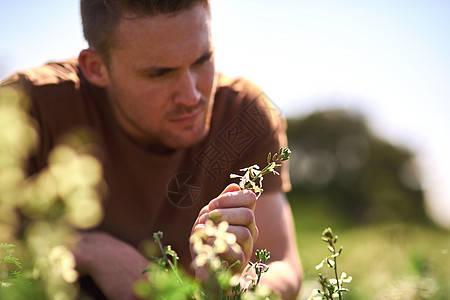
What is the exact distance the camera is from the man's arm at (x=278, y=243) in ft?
5.94

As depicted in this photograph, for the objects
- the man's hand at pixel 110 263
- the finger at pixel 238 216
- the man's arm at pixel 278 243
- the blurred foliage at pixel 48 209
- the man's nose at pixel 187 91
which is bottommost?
the man's arm at pixel 278 243

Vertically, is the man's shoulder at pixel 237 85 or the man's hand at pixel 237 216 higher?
the man's hand at pixel 237 216

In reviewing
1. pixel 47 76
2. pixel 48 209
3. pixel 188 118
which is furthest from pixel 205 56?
pixel 48 209

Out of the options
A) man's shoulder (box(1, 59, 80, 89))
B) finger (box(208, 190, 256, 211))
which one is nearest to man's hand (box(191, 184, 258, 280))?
finger (box(208, 190, 256, 211))

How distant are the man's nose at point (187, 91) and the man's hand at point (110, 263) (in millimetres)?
973

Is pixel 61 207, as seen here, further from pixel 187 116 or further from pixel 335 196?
pixel 335 196

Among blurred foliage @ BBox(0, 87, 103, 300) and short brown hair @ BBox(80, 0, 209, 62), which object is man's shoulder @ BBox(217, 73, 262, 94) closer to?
short brown hair @ BBox(80, 0, 209, 62)

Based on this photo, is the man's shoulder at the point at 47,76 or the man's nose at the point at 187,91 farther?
the man's shoulder at the point at 47,76

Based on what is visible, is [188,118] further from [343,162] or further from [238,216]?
[343,162]

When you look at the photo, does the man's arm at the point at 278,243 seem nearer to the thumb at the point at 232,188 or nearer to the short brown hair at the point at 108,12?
the thumb at the point at 232,188

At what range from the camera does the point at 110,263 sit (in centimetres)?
150

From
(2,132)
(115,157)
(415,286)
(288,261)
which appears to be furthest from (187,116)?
(2,132)

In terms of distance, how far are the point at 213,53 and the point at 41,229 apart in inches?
93.7

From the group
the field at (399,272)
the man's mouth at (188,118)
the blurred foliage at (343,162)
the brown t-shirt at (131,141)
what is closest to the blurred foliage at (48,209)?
the field at (399,272)
